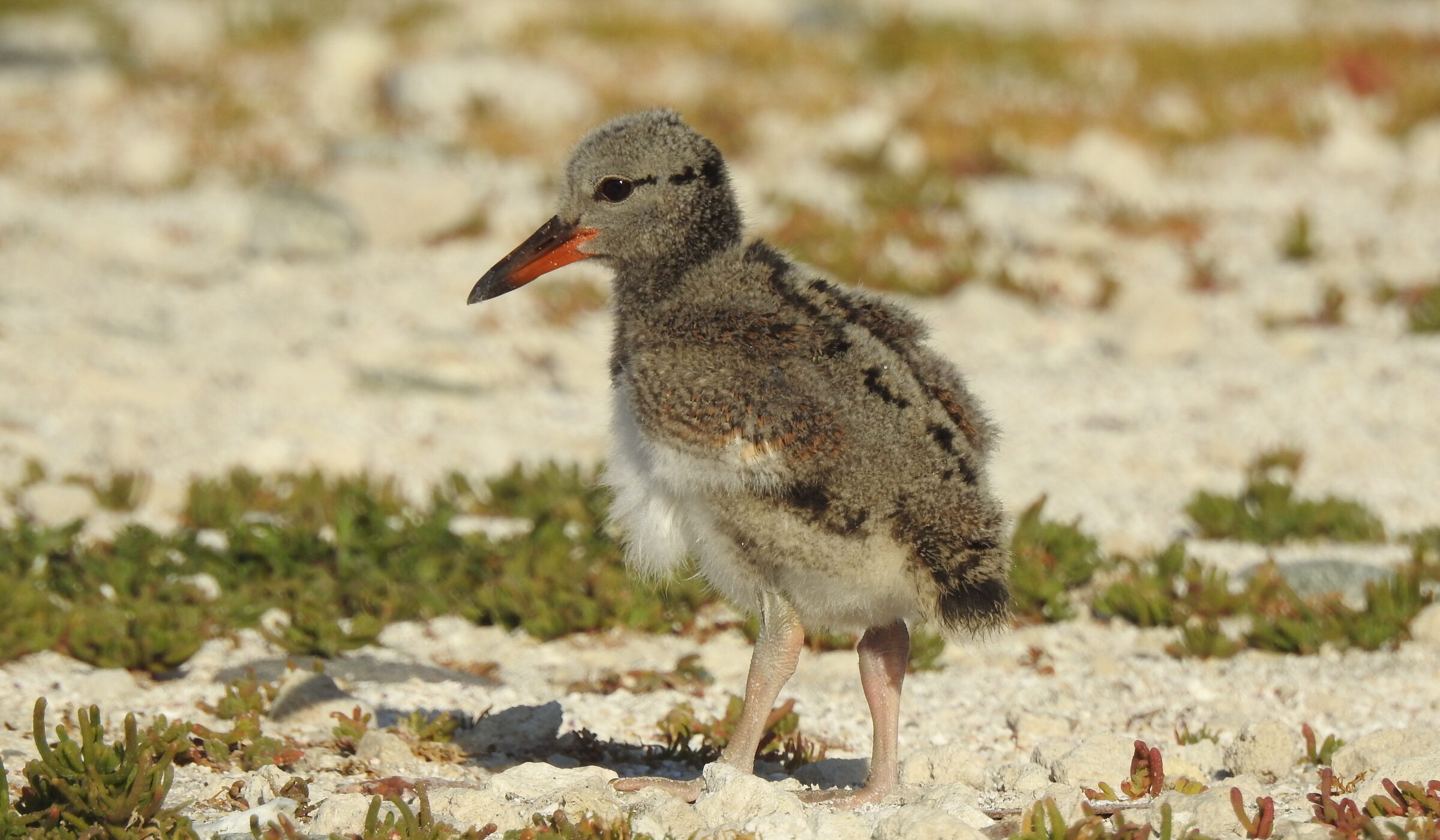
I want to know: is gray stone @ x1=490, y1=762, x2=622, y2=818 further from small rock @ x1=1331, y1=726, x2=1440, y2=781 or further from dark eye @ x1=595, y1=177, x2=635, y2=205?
small rock @ x1=1331, y1=726, x2=1440, y2=781

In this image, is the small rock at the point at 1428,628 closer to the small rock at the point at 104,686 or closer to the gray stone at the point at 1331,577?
the gray stone at the point at 1331,577

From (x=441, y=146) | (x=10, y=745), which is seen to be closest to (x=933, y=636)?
(x=10, y=745)

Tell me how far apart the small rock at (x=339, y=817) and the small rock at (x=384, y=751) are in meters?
0.57

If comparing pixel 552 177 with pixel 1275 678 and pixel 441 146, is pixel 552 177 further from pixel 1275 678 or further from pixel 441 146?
pixel 1275 678

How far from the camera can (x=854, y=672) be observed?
583cm

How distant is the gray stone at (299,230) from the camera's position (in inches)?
428

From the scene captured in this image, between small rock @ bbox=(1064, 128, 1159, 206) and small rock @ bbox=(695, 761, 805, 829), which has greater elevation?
small rock @ bbox=(1064, 128, 1159, 206)

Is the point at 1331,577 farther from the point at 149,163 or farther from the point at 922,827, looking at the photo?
A: the point at 149,163

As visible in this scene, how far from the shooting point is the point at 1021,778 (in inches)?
183

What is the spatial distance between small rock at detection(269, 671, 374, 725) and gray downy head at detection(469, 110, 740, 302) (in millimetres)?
1350

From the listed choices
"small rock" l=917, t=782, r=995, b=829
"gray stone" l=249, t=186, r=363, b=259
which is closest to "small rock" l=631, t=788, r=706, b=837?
"small rock" l=917, t=782, r=995, b=829

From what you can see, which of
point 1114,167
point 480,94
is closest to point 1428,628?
point 1114,167

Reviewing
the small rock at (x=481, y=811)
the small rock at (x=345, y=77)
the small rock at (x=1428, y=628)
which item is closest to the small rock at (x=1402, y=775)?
the small rock at (x=1428, y=628)

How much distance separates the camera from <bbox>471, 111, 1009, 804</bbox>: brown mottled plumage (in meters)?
4.11
